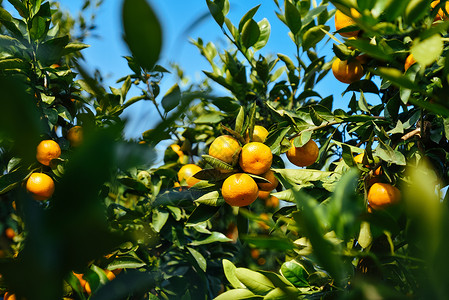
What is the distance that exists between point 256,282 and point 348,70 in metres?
0.70

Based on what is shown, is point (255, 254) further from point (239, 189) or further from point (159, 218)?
point (239, 189)

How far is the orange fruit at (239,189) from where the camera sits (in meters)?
0.92

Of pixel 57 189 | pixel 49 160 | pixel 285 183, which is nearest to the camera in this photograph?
pixel 57 189

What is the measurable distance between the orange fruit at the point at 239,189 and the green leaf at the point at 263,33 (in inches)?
29.0

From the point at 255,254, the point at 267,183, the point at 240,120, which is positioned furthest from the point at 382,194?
the point at 255,254

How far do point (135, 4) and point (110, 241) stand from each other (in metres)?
0.11

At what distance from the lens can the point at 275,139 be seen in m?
1.03

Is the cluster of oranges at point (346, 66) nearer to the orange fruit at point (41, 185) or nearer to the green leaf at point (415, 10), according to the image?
the green leaf at point (415, 10)

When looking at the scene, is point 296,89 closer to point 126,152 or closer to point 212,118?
point 212,118

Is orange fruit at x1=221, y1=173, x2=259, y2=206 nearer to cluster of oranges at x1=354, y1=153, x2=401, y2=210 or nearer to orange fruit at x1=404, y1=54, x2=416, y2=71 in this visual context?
cluster of oranges at x1=354, y1=153, x2=401, y2=210

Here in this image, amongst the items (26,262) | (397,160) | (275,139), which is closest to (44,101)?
(275,139)

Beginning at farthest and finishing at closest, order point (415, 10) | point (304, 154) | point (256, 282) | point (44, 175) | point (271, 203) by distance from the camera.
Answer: point (271, 203)
point (44, 175)
point (304, 154)
point (256, 282)
point (415, 10)

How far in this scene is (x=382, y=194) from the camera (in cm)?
82

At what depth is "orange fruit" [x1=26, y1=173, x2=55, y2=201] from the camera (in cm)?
121
